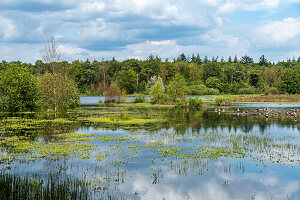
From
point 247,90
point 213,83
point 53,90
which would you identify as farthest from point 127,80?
point 53,90

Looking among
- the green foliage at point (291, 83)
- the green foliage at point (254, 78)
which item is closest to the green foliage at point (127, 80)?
the green foliage at point (254, 78)

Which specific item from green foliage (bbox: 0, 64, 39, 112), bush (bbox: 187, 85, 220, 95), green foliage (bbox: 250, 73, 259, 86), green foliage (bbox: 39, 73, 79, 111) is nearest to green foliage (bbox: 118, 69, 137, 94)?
bush (bbox: 187, 85, 220, 95)

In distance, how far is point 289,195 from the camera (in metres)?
12.5

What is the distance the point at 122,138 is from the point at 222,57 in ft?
555

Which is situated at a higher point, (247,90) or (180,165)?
(247,90)

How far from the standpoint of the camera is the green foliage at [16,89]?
1832 inches

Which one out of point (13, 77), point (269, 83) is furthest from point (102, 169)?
point (269, 83)

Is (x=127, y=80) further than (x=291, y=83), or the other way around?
(x=127, y=80)

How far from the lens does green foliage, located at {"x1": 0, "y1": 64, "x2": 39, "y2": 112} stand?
153 ft

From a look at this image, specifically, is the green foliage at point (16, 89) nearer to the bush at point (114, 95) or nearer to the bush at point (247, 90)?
the bush at point (114, 95)

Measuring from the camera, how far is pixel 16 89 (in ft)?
150

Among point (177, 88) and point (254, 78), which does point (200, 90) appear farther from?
point (177, 88)

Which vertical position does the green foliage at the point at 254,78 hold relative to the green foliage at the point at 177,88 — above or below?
above

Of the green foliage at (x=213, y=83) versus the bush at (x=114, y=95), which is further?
the green foliage at (x=213, y=83)
